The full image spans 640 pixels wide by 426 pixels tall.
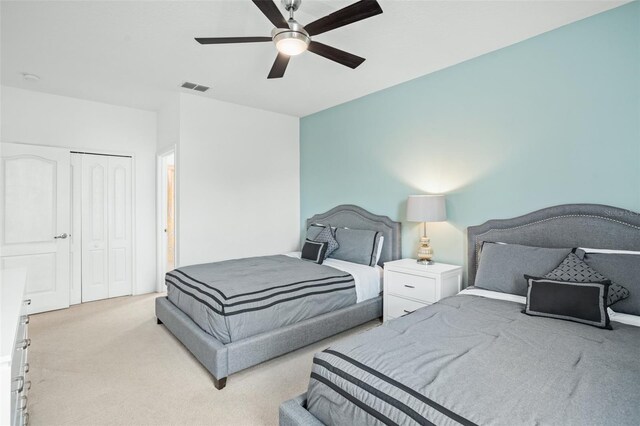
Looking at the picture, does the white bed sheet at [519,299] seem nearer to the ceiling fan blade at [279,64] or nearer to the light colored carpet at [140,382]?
the light colored carpet at [140,382]

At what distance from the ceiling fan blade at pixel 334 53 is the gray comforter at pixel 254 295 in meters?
1.87

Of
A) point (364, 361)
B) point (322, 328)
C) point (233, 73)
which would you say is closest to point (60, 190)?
point (233, 73)

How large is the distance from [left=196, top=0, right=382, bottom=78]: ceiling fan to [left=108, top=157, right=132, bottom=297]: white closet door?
3.26 meters

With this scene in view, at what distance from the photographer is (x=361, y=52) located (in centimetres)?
302

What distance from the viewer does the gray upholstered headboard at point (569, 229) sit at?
7.54 ft

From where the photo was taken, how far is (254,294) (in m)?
2.63

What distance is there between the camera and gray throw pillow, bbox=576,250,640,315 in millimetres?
2006

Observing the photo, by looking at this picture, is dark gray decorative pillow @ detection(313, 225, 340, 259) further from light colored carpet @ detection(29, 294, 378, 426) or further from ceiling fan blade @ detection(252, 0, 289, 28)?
ceiling fan blade @ detection(252, 0, 289, 28)

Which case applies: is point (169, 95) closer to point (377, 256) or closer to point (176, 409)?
point (377, 256)

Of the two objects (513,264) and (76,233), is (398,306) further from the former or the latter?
(76,233)

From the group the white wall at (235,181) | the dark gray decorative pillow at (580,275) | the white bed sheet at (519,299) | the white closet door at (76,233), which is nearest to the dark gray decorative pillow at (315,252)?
the white wall at (235,181)

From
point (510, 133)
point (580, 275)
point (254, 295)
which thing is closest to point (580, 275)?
point (580, 275)

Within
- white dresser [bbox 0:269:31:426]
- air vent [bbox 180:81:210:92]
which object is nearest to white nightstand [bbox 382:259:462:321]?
white dresser [bbox 0:269:31:426]

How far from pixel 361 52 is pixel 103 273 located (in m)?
4.37
